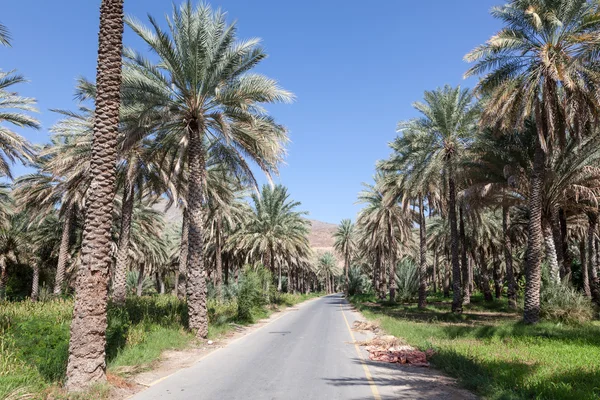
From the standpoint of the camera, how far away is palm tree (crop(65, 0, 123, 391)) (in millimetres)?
7531

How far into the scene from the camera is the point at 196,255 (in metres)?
14.9

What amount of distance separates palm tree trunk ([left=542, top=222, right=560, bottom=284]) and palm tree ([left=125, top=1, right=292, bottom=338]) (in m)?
14.2

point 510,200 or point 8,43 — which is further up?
point 8,43

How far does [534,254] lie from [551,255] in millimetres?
4461

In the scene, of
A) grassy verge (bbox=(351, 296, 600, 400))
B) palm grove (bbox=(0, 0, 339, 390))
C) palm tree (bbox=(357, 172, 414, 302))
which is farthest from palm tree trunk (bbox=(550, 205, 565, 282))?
palm grove (bbox=(0, 0, 339, 390))

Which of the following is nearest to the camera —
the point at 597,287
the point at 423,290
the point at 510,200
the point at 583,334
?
the point at 583,334

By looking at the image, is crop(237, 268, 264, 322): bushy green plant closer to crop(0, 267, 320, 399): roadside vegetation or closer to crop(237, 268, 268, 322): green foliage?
crop(237, 268, 268, 322): green foliage

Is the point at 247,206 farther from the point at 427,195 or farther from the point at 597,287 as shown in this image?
the point at 597,287

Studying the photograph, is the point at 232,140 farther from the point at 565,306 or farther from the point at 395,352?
the point at 565,306

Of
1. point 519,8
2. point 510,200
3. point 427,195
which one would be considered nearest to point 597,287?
point 510,200

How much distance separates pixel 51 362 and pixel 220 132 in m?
10.4

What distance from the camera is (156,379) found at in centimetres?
869

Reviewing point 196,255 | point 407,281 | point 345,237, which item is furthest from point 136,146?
point 345,237

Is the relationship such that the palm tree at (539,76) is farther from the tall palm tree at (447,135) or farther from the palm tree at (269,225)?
the palm tree at (269,225)
